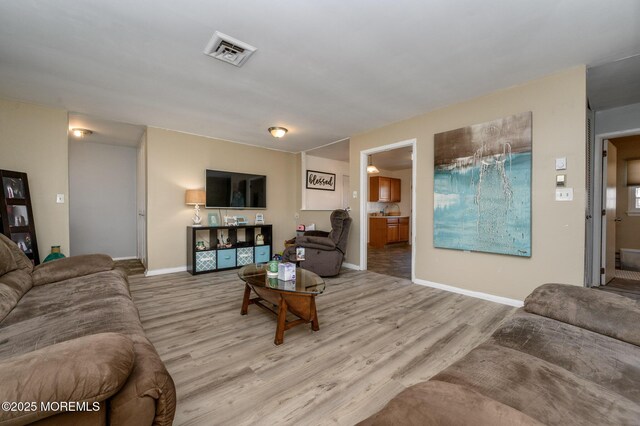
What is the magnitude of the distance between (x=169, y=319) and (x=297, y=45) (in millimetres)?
2814

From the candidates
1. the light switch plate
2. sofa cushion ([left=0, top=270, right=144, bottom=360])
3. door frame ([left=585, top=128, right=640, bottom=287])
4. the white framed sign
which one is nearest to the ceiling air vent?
sofa cushion ([left=0, top=270, right=144, bottom=360])

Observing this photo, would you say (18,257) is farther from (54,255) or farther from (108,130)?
(108,130)

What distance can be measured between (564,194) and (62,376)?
377 cm

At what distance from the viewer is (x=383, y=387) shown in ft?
5.27

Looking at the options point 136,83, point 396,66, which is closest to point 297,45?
point 396,66

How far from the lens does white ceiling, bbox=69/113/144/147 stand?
13.3 ft

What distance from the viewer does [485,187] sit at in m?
3.13

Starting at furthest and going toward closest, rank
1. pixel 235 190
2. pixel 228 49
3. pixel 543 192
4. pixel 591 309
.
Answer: pixel 235 190
pixel 543 192
pixel 228 49
pixel 591 309

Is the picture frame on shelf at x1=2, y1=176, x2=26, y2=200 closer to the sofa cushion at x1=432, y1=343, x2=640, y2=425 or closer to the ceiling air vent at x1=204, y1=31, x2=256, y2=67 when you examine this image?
the ceiling air vent at x1=204, y1=31, x2=256, y2=67

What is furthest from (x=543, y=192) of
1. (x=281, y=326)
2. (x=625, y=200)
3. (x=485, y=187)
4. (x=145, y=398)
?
(x=625, y=200)

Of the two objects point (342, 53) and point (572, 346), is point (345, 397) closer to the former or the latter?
point (572, 346)

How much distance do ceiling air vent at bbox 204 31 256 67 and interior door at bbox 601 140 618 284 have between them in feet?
16.1

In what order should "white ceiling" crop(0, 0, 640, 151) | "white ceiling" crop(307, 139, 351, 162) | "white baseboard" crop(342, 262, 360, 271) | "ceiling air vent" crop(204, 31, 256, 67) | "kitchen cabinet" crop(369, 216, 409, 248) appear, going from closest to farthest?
"white ceiling" crop(0, 0, 640, 151) → "ceiling air vent" crop(204, 31, 256, 67) → "white baseboard" crop(342, 262, 360, 271) → "white ceiling" crop(307, 139, 351, 162) → "kitchen cabinet" crop(369, 216, 409, 248)

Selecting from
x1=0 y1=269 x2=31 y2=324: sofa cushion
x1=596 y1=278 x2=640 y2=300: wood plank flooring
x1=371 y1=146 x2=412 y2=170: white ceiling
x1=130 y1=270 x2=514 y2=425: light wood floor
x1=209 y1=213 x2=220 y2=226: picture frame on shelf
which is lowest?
x1=130 y1=270 x2=514 y2=425: light wood floor
